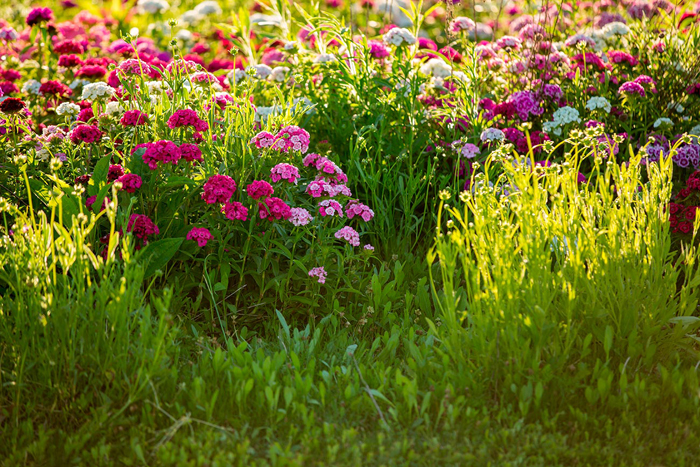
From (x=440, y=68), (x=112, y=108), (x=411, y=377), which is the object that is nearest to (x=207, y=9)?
(x=440, y=68)

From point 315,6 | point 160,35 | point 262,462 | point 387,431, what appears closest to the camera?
point 262,462

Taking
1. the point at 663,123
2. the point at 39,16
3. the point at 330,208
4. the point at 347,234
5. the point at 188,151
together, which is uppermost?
the point at 663,123

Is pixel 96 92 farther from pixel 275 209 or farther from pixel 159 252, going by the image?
pixel 275 209

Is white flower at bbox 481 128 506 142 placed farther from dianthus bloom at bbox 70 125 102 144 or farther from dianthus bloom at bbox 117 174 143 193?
dianthus bloom at bbox 70 125 102 144

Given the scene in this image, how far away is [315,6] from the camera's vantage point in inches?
177

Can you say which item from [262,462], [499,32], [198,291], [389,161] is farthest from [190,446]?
[499,32]

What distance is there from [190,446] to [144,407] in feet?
0.86

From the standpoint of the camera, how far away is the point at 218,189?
2801 millimetres

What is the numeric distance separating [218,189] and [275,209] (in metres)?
0.26

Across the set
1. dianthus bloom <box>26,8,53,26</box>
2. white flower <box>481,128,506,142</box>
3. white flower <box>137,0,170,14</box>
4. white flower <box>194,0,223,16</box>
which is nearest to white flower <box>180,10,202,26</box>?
white flower <box>194,0,223,16</box>

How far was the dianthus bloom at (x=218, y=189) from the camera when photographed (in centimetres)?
279

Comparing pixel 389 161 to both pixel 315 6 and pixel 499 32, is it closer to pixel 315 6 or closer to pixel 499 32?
pixel 315 6

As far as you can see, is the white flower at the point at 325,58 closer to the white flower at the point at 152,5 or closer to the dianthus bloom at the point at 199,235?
the dianthus bloom at the point at 199,235

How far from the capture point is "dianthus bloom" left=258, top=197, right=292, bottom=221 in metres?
2.87
